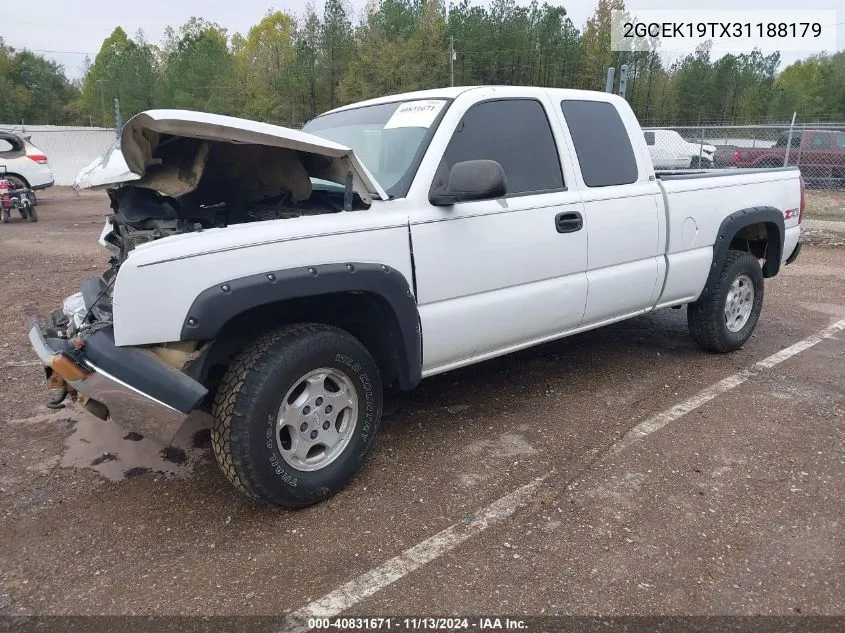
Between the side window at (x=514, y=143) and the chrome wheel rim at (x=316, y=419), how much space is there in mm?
1325

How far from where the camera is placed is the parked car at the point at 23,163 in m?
15.5

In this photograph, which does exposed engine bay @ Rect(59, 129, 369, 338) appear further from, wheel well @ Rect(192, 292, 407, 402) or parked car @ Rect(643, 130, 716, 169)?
parked car @ Rect(643, 130, 716, 169)

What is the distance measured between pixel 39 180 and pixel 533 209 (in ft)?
51.8

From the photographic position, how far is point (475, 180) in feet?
10.4

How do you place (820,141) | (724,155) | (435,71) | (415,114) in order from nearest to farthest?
(415,114)
(820,141)
(724,155)
(435,71)

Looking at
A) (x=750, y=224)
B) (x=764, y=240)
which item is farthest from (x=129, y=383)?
(x=764, y=240)

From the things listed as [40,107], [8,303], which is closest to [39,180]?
[8,303]

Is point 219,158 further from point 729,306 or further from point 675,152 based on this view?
point 675,152

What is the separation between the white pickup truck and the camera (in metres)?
2.72

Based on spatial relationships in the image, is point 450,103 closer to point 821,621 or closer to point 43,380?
point 821,621

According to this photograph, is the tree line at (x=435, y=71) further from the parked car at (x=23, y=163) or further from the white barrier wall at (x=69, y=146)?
the parked car at (x=23, y=163)

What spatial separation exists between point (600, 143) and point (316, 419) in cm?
255

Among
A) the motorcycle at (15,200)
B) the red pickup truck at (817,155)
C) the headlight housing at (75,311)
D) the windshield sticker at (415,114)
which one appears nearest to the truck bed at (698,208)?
the windshield sticker at (415,114)

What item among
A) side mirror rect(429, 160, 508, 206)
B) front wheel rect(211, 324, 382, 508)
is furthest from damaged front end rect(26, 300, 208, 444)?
side mirror rect(429, 160, 508, 206)
